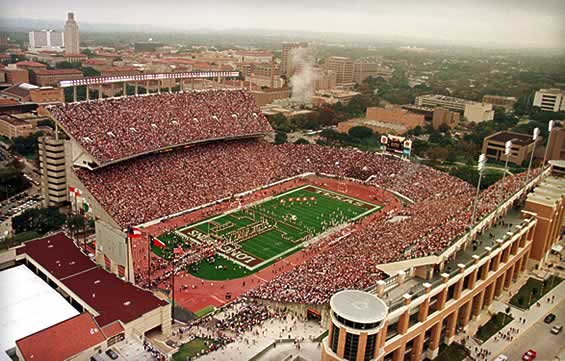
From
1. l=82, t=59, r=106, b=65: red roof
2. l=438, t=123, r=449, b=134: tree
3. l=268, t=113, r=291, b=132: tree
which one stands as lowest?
l=268, t=113, r=291, b=132: tree

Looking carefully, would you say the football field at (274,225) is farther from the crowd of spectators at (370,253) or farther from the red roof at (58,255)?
the red roof at (58,255)

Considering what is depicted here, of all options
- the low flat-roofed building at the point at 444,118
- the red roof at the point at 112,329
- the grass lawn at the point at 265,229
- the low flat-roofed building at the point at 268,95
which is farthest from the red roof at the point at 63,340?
the low flat-roofed building at the point at 268,95

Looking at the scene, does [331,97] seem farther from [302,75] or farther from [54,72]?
[54,72]

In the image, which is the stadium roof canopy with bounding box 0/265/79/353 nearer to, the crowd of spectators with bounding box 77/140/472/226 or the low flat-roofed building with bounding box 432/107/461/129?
the crowd of spectators with bounding box 77/140/472/226

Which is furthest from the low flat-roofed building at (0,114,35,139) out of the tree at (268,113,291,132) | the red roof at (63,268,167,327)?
the red roof at (63,268,167,327)

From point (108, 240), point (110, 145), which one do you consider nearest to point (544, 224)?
point (108, 240)
